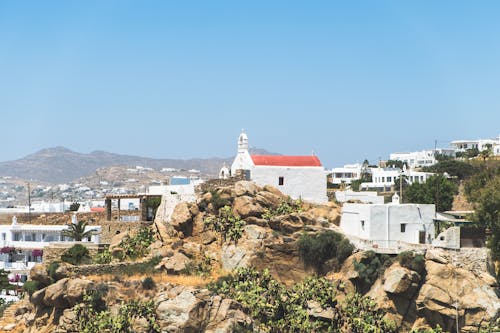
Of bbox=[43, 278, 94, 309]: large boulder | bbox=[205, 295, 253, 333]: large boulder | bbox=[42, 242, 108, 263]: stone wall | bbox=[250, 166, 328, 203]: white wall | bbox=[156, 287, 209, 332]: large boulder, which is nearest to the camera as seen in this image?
bbox=[156, 287, 209, 332]: large boulder

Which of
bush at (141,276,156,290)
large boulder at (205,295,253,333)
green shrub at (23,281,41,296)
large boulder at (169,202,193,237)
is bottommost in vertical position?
large boulder at (205,295,253,333)

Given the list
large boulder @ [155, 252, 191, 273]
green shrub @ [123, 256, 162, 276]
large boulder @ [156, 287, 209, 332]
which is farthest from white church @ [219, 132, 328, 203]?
large boulder @ [156, 287, 209, 332]

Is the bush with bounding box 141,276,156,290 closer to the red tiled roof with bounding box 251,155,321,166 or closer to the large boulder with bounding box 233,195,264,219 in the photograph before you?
the large boulder with bounding box 233,195,264,219

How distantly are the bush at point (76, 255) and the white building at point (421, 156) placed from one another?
88698 mm

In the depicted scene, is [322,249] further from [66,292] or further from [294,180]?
[66,292]

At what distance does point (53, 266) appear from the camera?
133 ft

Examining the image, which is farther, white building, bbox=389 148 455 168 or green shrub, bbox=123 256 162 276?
white building, bbox=389 148 455 168

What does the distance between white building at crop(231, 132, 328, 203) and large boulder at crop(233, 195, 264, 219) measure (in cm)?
371

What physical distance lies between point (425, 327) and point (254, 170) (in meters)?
15.0

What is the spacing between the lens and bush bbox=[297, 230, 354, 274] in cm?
4169

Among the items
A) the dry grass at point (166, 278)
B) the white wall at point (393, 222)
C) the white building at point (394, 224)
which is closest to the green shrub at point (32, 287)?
the dry grass at point (166, 278)

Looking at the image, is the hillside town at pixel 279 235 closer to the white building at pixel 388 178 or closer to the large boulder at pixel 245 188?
the large boulder at pixel 245 188

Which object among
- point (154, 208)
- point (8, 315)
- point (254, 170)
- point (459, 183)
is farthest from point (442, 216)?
point (459, 183)

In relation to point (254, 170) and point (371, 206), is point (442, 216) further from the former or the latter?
point (254, 170)
